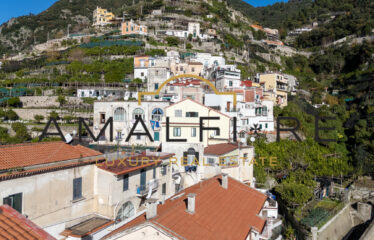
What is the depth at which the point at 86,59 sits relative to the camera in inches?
1786

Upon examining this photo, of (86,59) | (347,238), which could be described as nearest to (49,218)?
(347,238)

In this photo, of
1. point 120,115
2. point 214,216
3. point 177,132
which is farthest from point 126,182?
point 120,115

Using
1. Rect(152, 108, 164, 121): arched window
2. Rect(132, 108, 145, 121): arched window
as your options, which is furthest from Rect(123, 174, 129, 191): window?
Rect(132, 108, 145, 121): arched window

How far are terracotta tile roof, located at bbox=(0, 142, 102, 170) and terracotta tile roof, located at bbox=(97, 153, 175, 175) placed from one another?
843 millimetres

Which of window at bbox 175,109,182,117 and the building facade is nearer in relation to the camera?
window at bbox 175,109,182,117

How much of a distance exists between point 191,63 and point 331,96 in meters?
22.6

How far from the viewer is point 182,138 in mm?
18422

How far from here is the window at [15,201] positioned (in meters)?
9.23

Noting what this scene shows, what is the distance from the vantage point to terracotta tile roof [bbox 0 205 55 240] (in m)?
4.22

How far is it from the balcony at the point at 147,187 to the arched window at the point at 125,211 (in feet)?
2.27

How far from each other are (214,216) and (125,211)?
5.89 meters

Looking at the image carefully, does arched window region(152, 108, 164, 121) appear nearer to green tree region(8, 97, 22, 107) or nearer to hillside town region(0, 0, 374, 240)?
hillside town region(0, 0, 374, 240)

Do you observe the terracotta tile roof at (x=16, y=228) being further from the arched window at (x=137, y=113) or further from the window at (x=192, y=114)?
the arched window at (x=137, y=113)

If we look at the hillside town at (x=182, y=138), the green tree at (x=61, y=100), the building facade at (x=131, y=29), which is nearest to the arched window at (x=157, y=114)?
the hillside town at (x=182, y=138)
